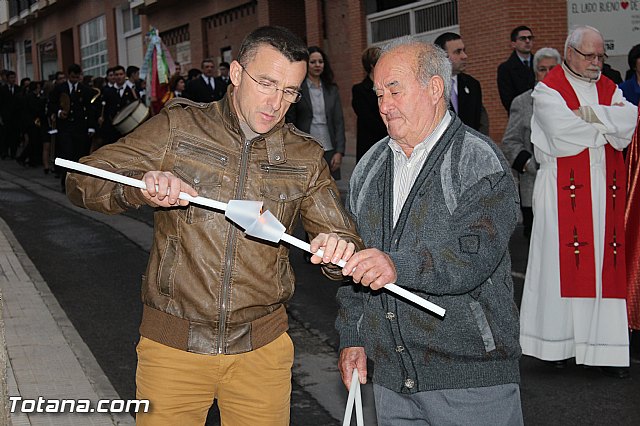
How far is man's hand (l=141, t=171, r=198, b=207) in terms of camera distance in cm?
292

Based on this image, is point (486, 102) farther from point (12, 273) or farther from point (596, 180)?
point (596, 180)

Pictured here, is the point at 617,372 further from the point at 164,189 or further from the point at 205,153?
the point at 164,189

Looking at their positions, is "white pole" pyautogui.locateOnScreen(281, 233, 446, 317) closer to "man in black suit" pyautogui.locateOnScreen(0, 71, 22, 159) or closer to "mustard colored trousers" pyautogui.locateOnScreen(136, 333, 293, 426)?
"mustard colored trousers" pyautogui.locateOnScreen(136, 333, 293, 426)

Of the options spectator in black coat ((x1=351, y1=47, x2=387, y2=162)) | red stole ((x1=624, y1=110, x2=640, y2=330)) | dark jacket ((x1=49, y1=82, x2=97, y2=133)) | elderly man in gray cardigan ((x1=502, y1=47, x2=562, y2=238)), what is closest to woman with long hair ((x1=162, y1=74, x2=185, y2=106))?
dark jacket ((x1=49, y1=82, x2=97, y2=133))

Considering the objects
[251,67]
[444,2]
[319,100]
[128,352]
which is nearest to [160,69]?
[444,2]

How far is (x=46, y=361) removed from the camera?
20.3 feet

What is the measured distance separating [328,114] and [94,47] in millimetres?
37975

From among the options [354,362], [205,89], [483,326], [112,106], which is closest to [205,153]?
[354,362]

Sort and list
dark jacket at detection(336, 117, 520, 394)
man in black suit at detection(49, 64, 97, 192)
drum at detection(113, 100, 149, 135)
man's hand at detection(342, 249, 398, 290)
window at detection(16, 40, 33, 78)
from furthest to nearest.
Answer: window at detection(16, 40, 33, 78) < man in black suit at detection(49, 64, 97, 192) < drum at detection(113, 100, 149, 135) < dark jacket at detection(336, 117, 520, 394) < man's hand at detection(342, 249, 398, 290)

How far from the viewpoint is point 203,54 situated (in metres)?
33.8

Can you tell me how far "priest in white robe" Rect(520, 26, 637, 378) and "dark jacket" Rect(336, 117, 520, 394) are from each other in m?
3.01

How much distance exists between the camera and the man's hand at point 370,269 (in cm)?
293

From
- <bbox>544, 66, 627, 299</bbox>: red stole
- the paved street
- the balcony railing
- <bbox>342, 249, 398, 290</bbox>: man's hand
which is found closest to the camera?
<bbox>342, 249, 398, 290</bbox>: man's hand

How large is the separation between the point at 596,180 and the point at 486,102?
44.0ft
